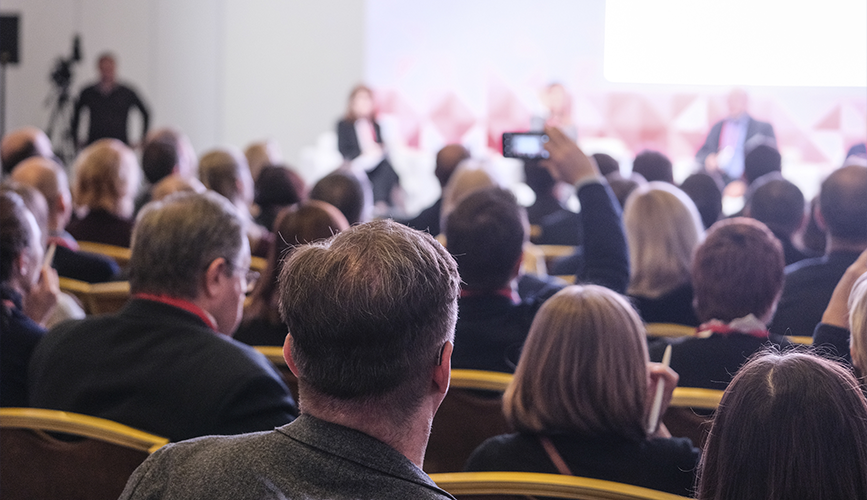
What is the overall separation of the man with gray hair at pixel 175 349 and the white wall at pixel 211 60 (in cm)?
870

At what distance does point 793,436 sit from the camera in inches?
44.9

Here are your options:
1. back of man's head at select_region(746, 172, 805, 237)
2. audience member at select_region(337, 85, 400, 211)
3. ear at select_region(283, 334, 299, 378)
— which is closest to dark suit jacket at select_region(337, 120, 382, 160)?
audience member at select_region(337, 85, 400, 211)

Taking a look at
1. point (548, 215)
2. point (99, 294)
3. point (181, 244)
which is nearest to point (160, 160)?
point (99, 294)

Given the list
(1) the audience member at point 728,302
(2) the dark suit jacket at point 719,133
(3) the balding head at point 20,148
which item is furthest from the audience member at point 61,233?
(2) the dark suit jacket at point 719,133

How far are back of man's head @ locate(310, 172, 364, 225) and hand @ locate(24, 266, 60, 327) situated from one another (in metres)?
1.55

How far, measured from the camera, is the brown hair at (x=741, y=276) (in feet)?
7.89

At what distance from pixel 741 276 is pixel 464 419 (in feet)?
2.80

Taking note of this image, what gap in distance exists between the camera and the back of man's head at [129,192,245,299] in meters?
2.08

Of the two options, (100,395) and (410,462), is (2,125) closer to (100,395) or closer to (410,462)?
(100,395)

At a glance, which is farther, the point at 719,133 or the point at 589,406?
the point at 719,133

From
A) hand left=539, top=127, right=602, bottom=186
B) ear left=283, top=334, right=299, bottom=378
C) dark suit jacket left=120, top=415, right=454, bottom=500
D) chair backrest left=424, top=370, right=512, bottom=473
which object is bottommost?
chair backrest left=424, top=370, right=512, bottom=473

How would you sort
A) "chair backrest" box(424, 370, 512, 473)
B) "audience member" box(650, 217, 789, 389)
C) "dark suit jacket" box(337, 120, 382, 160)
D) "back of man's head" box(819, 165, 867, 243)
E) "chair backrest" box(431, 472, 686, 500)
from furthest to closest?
1. "dark suit jacket" box(337, 120, 382, 160)
2. "back of man's head" box(819, 165, 867, 243)
3. "audience member" box(650, 217, 789, 389)
4. "chair backrest" box(424, 370, 512, 473)
5. "chair backrest" box(431, 472, 686, 500)

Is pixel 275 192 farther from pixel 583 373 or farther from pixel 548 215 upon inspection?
pixel 583 373

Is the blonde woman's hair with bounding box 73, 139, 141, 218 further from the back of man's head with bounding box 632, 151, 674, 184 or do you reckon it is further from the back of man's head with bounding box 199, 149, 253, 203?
the back of man's head with bounding box 632, 151, 674, 184
